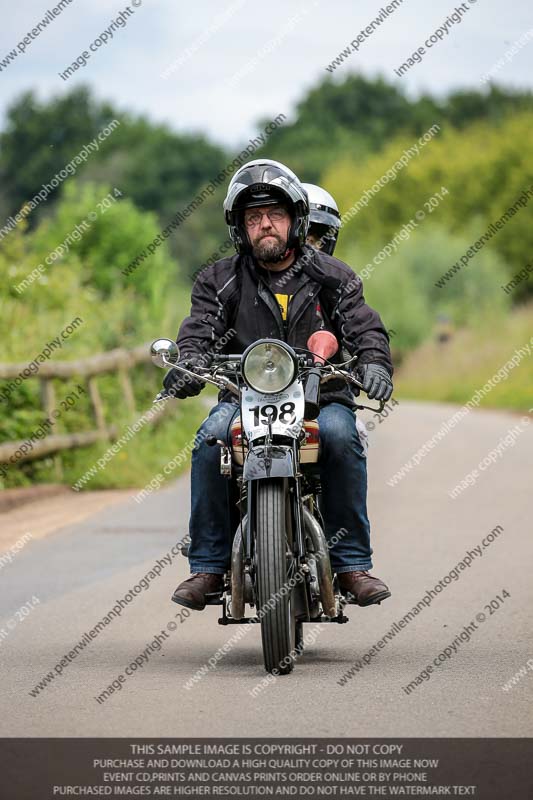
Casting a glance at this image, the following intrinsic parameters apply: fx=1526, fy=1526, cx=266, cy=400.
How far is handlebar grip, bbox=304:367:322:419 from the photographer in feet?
20.5

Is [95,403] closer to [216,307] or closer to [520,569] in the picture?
[520,569]

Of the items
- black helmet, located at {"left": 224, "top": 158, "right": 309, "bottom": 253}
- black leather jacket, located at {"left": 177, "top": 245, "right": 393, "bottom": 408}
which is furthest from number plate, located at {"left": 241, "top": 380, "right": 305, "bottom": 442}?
black helmet, located at {"left": 224, "top": 158, "right": 309, "bottom": 253}

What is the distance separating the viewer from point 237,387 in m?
6.38

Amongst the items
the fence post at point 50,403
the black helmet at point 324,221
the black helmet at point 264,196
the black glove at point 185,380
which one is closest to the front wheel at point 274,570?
the black glove at point 185,380

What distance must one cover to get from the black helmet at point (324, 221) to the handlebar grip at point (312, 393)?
1.59 m

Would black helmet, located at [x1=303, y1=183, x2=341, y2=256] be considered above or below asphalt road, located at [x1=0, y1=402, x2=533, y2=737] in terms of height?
above

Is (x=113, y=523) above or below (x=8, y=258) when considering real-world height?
below

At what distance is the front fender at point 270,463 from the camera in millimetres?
6020

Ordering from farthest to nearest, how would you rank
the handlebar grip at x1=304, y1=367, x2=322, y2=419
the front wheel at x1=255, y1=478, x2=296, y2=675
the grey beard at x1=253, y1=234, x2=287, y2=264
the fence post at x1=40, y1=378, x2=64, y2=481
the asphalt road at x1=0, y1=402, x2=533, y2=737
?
1. the fence post at x1=40, y1=378, x2=64, y2=481
2. the grey beard at x1=253, y1=234, x2=287, y2=264
3. the handlebar grip at x1=304, y1=367, x2=322, y2=419
4. the front wheel at x1=255, y1=478, x2=296, y2=675
5. the asphalt road at x1=0, y1=402, x2=533, y2=737

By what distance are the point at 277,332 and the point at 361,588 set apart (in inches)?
46.4

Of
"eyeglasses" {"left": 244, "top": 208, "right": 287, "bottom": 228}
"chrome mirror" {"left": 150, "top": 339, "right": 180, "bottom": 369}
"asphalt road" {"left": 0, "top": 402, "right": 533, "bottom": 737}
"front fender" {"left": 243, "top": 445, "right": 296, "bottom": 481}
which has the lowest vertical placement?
"asphalt road" {"left": 0, "top": 402, "right": 533, "bottom": 737}

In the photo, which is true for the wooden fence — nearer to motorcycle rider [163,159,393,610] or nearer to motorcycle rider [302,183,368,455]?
motorcycle rider [302,183,368,455]
